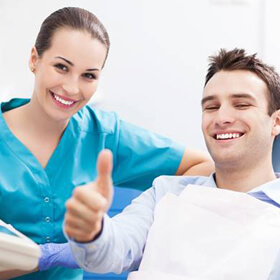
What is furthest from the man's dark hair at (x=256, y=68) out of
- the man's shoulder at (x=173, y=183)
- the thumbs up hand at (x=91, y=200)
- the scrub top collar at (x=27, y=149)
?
the thumbs up hand at (x=91, y=200)

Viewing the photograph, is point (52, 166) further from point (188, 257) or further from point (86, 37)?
point (188, 257)

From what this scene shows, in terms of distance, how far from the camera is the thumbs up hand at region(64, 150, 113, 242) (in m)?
0.68

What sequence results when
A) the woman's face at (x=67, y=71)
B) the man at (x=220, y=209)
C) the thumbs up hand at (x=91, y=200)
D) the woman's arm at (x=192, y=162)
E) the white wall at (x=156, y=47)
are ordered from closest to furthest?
the thumbs up hand at (x=91, y=200) < the man at (x=220, y=209) < the woman's face at (x=67, y=71) < the woman's arm at (x=192, y=162) < the white wall at (x=156, y=47)

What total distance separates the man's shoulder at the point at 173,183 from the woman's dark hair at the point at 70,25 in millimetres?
390

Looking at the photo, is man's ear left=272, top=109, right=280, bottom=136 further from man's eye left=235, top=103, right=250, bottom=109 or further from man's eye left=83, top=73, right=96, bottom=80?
man's eye left=83, top=73, right=96, bottom=80

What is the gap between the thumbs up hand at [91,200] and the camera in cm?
68

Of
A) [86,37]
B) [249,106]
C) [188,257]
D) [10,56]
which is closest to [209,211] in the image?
[188,257]

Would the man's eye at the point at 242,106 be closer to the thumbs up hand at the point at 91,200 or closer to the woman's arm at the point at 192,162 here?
the woman's arm at the point at 192,162

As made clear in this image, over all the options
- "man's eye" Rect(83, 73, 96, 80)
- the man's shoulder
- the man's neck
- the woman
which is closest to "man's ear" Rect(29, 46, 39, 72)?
the woman

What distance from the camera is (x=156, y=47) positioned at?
5.85 feet

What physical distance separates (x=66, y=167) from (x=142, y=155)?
0.22 m

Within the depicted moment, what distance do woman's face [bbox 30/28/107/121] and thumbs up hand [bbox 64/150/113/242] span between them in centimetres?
62

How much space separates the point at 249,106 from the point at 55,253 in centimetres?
57

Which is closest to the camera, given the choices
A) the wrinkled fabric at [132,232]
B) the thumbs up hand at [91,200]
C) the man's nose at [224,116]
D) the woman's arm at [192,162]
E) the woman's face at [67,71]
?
the thumbs up hand at [91,200]
